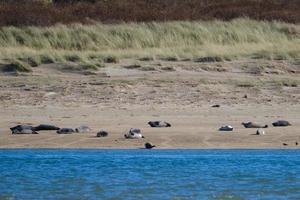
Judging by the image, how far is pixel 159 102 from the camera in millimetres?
18250

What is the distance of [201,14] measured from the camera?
89.4 ft

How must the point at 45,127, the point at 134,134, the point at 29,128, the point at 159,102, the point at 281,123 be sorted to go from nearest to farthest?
the point at 134,134, the point at 29,128, the point at 45,127, the point at 281,123, the point at 159,102

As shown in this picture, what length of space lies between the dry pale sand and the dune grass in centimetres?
68

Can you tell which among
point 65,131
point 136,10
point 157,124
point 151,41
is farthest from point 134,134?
point 136,10

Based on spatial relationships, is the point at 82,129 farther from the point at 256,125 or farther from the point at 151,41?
the point at 151,41

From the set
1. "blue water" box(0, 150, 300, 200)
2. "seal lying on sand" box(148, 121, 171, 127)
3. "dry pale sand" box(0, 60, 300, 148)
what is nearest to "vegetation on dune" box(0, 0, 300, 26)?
"dry pale sand" box(0, 60, 300, 148)

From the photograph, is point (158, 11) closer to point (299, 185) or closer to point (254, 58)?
point (254, 58)

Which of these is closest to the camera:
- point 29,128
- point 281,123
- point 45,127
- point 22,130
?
point 22,130

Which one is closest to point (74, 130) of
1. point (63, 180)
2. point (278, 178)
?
point (63, 180)

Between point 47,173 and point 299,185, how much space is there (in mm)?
3358

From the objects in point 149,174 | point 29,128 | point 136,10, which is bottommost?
point 149,174

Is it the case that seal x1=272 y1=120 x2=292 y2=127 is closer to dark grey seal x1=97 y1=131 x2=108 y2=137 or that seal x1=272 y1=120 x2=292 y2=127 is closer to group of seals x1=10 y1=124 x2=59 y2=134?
dark grey seal x1=97 y1=131 x2=108 y2=137

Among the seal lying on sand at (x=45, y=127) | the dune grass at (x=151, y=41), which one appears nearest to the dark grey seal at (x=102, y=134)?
the seal lying on sand at (x=45, y=127)

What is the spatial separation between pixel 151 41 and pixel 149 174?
1116 cm
